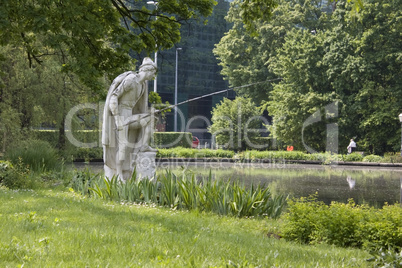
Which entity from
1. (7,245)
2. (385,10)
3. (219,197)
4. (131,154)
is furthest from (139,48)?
(385,10)

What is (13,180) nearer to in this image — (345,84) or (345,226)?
(345,226)

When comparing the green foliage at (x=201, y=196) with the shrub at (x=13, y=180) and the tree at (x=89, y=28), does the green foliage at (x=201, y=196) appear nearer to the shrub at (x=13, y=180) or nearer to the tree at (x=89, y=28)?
the tree at (x=89, y=28)

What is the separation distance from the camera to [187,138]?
39812 millimetres

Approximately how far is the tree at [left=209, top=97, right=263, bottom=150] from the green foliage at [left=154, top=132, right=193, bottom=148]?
331cm

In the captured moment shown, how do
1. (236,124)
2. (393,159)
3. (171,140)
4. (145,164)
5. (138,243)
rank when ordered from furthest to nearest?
1. (171,140)
2. (236,124)
3. (393,159)
4. (145,164)
5. (138,243)

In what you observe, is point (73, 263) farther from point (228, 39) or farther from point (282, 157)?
point (228, 39)

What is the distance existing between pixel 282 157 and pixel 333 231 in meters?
24.6

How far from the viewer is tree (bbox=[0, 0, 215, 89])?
8719 mm

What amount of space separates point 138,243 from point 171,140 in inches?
1361

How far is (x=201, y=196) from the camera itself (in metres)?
8.20

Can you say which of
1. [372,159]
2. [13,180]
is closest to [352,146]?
[372,159]

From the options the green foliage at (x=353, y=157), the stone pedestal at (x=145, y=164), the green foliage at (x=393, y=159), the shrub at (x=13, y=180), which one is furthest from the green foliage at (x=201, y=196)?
the green foliage at (x=393, y=159)

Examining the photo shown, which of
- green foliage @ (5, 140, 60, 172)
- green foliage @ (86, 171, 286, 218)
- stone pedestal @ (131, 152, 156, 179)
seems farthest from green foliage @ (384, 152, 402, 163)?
green foliage @ (86, 171, 286, 218)

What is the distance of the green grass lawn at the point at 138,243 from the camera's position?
12.6ft
